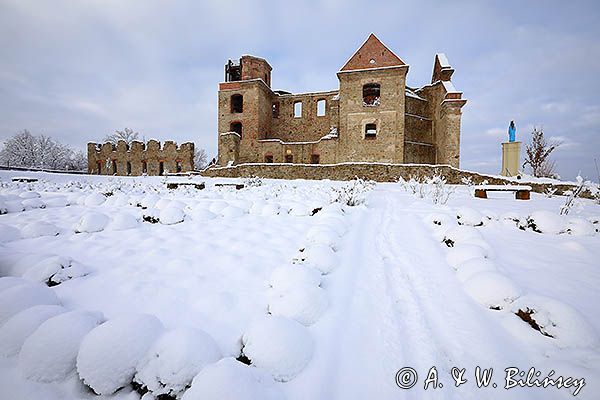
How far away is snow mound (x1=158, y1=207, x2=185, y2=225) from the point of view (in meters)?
4.28

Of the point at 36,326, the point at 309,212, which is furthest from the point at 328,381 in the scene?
the point at 309,212

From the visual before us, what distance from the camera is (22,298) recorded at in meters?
1.72

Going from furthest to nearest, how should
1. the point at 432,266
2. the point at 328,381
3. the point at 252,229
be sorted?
1. the point at 252,229
2. the point at 432,266
3. the point at 328,381

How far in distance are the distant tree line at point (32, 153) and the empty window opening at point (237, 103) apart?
29.3 m

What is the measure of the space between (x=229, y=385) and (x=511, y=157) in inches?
731

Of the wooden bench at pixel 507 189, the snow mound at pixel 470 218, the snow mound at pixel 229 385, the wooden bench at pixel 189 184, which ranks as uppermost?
the wooden bench at pixel 189 184

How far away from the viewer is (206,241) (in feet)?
11.2

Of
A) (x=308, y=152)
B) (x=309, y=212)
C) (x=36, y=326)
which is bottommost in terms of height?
(x=36, y=326)

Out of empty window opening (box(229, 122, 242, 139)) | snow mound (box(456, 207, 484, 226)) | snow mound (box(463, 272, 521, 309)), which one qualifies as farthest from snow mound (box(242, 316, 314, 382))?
empty window opening (box(229, 122, 242, 139))

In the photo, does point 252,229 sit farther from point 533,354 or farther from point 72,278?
point 533,354

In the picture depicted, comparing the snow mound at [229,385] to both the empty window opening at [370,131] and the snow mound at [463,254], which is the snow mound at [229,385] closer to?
the snow mound at [463,254]

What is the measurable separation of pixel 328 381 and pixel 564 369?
1.25 m

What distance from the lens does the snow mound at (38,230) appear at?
3449 millimetres

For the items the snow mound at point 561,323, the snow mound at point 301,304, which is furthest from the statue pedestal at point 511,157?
the snow mound at point 301,304
